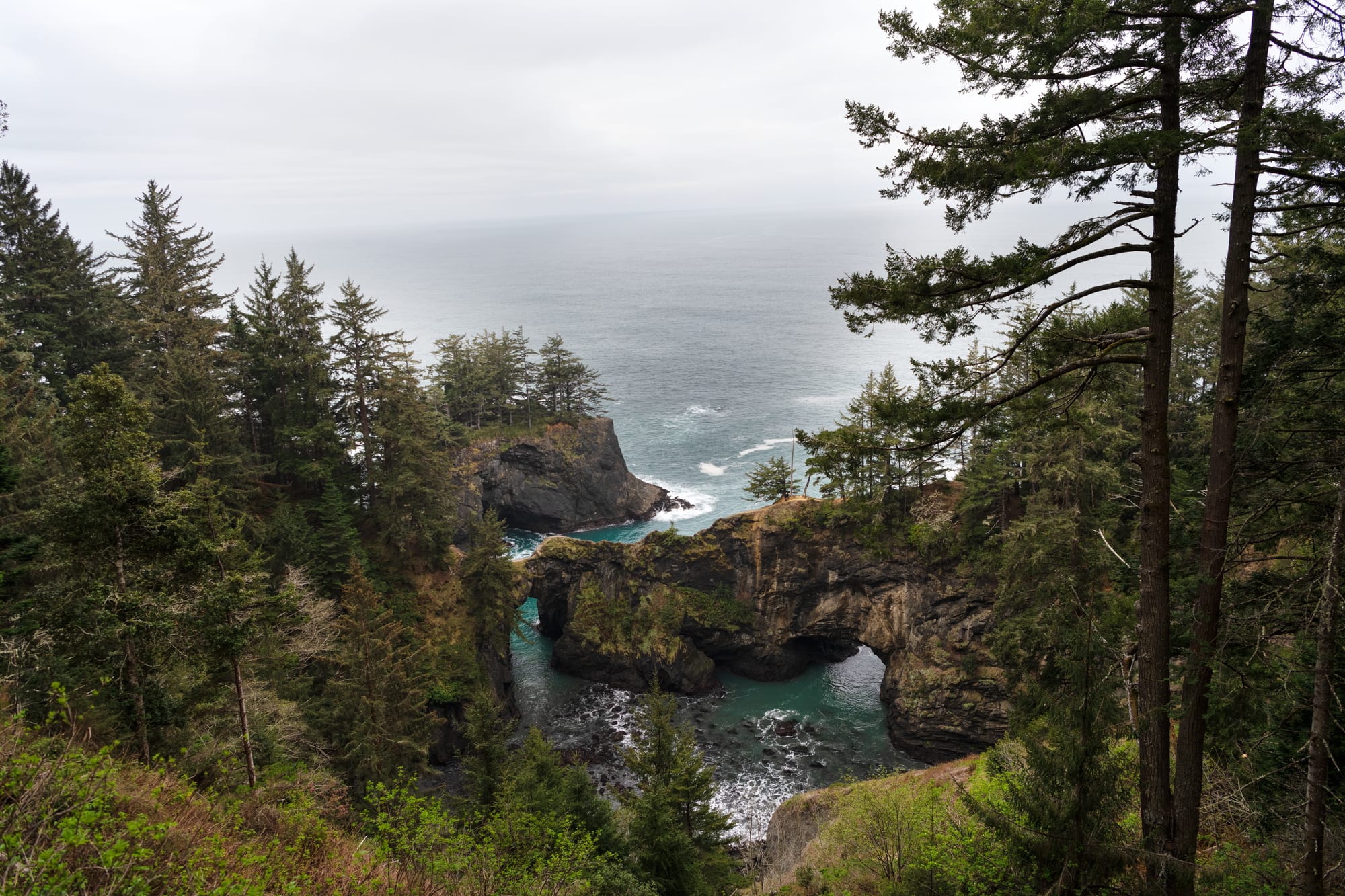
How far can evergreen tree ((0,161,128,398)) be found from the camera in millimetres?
35375

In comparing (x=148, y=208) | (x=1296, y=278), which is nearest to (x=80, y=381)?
(x=1296, y=278)

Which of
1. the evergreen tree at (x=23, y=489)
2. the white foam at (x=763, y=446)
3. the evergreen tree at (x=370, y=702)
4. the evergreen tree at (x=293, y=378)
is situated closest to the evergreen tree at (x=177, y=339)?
the evergreen tree at (x=293, y=378)

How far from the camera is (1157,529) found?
7.94m

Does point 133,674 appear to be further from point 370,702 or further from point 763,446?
point 763,446

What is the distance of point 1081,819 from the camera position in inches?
332

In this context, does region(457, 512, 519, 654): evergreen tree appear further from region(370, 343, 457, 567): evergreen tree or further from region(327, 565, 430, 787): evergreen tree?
region(327, 565, 430, 787): evergreen tree

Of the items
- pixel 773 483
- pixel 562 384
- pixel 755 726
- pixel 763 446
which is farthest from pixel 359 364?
pixel 763 446

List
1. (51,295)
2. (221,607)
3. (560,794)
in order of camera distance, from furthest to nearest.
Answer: (51,295) < (560,794) < (221,607)

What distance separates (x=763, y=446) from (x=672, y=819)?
2434 inches

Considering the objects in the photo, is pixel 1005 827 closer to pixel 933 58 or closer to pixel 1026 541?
pixel 933 58

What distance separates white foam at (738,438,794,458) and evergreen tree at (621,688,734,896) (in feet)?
182

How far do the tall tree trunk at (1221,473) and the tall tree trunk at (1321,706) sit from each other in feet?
2.96

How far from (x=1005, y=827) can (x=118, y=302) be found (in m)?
48.5

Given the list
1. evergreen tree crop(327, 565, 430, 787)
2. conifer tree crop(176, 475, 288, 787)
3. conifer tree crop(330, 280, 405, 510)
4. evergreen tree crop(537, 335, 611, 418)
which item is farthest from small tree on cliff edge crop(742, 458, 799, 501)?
conifer tree crop(176, 475, 288, 787)
